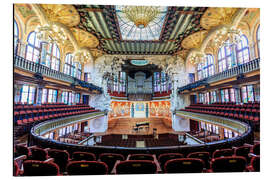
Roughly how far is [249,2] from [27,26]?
1087 centimetres

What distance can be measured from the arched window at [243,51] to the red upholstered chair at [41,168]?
36.7 feet

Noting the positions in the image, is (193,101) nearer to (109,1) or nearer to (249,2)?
(249,2)

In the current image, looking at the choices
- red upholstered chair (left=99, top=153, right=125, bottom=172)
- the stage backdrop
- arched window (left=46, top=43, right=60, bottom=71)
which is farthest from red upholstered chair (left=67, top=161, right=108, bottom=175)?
the stage backdrop

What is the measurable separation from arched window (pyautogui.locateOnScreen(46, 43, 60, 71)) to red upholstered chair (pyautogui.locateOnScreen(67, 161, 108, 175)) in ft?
36.4

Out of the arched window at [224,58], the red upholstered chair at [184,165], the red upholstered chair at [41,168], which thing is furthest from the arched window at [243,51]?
the red upholstered chair at [41,168]

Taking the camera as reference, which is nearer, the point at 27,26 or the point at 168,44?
the point at 27,26

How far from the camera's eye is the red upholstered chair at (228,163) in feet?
6.12

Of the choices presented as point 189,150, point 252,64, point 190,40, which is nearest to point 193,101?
point 190,40

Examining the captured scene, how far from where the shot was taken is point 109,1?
10.9 feet

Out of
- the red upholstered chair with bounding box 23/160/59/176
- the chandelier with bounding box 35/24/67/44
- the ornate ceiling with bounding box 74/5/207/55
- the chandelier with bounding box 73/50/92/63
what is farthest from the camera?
the chandelier with bounding box 73/50/92/63

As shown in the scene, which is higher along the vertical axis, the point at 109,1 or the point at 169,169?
the point at 109,1

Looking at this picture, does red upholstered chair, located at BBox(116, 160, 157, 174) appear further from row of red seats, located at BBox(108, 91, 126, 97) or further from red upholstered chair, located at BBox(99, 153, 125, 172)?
row of red seats, located at BBox(108, 91, 126, 97)

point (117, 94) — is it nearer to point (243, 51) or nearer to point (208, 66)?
point (208, 66)

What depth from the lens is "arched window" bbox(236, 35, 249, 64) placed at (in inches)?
313
